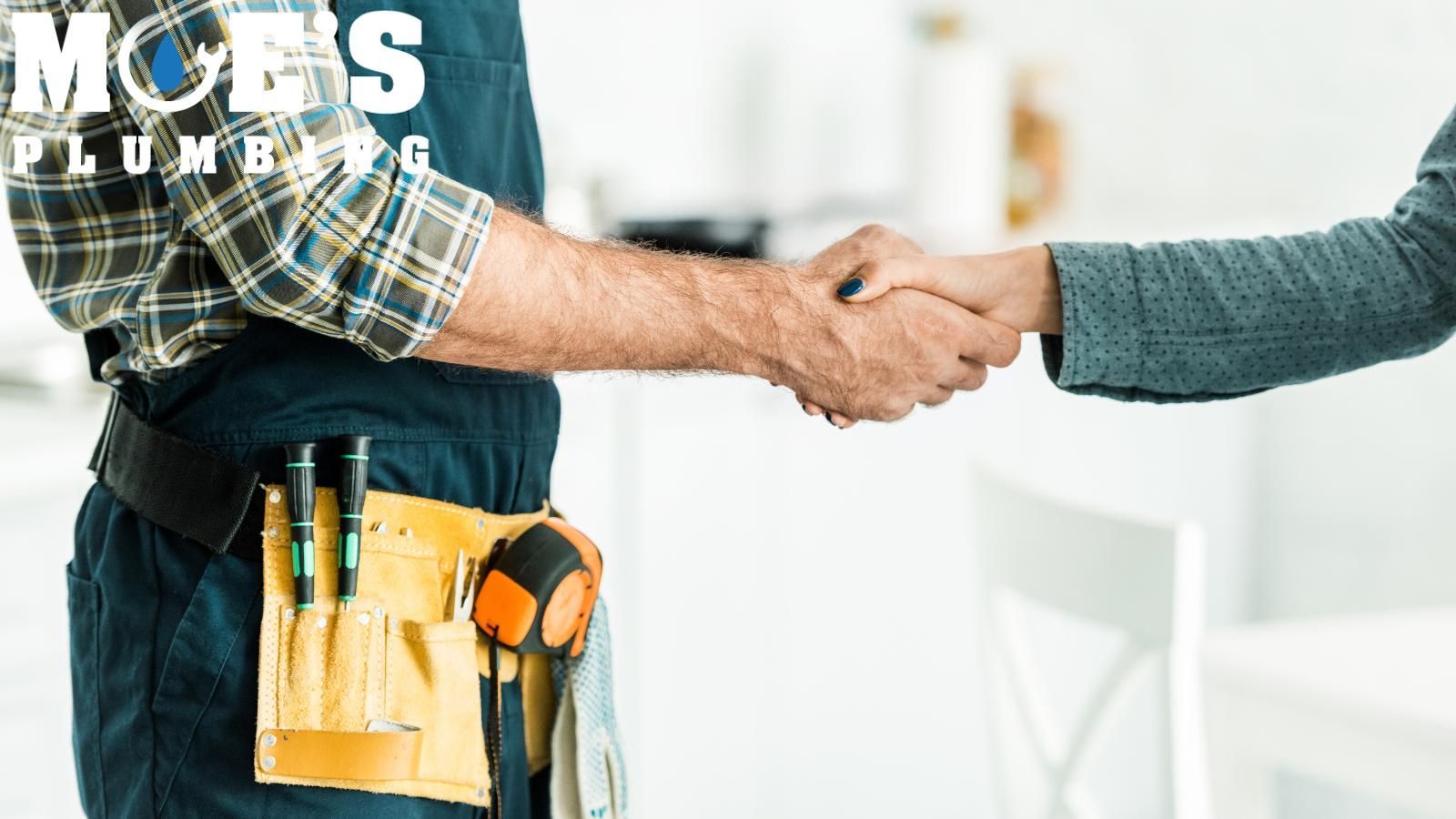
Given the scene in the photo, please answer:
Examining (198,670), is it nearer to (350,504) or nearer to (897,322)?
(350,504)

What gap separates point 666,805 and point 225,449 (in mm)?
1105

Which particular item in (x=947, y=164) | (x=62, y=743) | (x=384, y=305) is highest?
(x=947, y=164)

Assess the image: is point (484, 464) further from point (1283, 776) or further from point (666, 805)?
point (1283, 776)

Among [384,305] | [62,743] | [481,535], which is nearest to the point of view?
[384,305]

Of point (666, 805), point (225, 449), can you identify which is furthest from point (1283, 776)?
point (225, 449)

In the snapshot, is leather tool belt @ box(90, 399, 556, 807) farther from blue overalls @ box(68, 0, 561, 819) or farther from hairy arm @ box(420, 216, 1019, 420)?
hairy arm @ box(420, 216, 1019, 420)

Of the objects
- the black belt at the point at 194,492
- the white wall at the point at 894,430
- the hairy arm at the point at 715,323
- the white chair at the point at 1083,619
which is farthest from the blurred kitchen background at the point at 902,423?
the hairy arm at the point at 715,323

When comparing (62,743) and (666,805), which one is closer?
(62,743)

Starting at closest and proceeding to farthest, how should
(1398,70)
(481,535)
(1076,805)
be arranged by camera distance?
(481,535) < (1076,805) < (1398,70)

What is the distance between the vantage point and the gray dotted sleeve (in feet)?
3.10

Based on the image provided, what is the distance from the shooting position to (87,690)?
0.84 m

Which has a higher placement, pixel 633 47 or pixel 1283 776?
pixel 633 47

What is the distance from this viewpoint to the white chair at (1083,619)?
969 millimetres

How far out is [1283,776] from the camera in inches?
83.7
